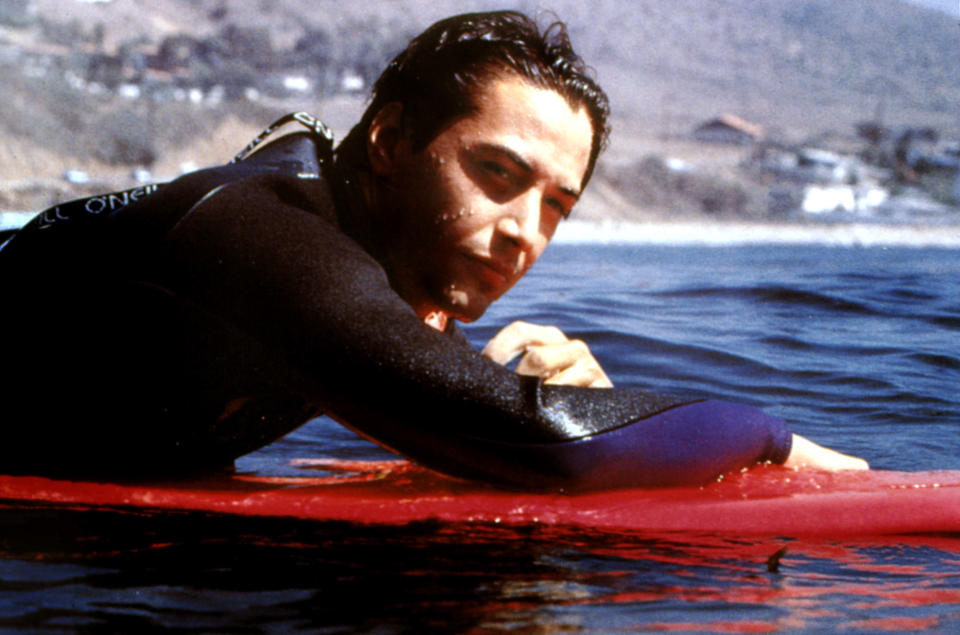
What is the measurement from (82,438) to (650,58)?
93.8 m

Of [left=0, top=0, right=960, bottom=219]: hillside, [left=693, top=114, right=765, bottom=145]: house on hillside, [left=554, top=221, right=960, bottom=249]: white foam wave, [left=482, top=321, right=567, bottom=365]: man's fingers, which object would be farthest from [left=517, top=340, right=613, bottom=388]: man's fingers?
[left=693, top=114, right=765, bottom=145]: house on hillside

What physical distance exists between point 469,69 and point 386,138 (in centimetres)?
22

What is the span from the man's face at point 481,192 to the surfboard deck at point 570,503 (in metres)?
0.43

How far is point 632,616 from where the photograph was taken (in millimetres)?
1691

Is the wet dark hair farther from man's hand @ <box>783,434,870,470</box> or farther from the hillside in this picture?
the hillside

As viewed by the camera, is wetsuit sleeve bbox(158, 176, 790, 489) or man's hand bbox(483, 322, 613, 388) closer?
wetsuit sleeve bbox(158, 176, 790, 489)

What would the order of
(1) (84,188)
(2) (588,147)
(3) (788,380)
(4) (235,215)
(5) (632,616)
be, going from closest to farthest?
1. (5) (632,616)
2. (4) (235,215)
3. (2) (588,147)
4. (3) (788,380)
5. (1) (84,188)

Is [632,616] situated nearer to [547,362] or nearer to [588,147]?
[547,362]

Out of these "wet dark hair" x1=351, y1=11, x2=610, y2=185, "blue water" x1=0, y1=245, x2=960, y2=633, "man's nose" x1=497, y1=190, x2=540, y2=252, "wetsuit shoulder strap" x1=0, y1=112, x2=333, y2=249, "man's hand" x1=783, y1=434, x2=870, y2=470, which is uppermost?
"wet dark hair" x1=351, y1=11, x2=610, y2=185

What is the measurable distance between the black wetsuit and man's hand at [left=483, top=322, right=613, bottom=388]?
26 centimetres

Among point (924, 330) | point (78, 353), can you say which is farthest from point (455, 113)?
point (924, 330)

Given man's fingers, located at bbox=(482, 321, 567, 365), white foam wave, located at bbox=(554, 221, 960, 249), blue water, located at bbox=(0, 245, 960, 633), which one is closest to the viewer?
blue water, located at bbox=(0, 245, 960, 633)

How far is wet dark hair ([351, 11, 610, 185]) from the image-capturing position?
85.0 inches

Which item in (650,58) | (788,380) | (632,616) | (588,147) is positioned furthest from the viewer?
(650,58)
